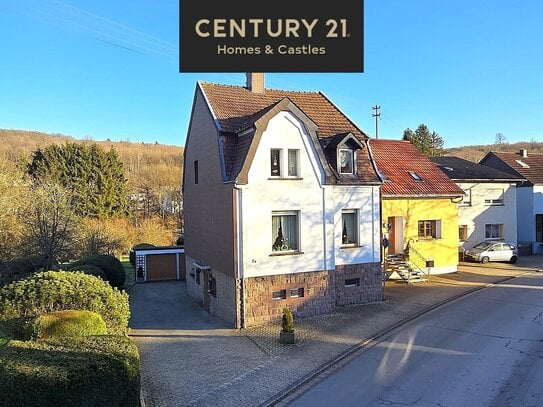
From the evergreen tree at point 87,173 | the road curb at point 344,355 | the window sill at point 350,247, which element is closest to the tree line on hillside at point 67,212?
the evergreen tree at point 87,173

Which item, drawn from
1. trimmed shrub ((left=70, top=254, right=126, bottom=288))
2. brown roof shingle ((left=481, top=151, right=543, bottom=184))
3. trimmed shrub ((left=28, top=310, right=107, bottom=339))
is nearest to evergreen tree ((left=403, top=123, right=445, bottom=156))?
brown roof shingle ((left=481, top=151, right=543, bottom=184))

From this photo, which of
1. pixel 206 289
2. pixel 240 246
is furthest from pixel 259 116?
pixel 206 289

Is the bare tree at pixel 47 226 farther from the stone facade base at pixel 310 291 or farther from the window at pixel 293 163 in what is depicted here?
the window at pixel 293 163

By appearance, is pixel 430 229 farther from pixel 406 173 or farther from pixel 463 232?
pixel 463 232

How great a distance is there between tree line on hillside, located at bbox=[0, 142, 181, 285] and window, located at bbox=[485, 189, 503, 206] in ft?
91.0

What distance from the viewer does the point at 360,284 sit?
1869 cm

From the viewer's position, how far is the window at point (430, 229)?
82.0 feet

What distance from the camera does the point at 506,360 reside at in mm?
11953

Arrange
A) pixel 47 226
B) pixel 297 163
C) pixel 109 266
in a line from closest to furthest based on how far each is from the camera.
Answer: pixel 297 163
pixel 47 226
pixel 109 266

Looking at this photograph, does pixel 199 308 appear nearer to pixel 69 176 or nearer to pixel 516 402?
pixel 516 402

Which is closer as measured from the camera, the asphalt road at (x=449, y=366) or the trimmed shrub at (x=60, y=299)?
the asphalt road at (x=449, y=366)

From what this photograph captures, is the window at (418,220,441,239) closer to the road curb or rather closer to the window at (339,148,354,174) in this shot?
the road curb

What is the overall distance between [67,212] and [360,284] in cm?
1867

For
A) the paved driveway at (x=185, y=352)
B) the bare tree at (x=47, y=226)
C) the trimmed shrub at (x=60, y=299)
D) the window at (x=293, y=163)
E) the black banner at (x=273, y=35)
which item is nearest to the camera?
the black banner at (x=273, y=35)
